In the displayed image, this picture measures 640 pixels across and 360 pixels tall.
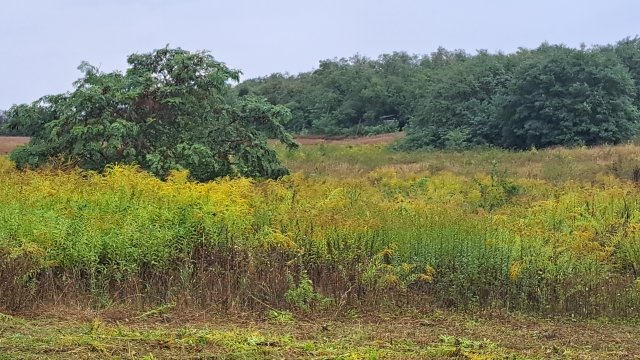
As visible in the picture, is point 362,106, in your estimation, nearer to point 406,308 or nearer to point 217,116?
point 217,116

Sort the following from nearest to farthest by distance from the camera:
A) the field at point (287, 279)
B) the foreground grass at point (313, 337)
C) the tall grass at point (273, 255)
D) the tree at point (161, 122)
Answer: the foreground grass at point (313, 337) < the field at point (287, 279) < the tall grass at point (273, 255) < the tree at point (161, 122)

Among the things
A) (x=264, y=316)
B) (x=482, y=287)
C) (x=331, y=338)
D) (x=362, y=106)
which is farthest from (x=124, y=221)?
(x=362, y=106)

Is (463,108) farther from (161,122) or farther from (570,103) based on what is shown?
(161,122)

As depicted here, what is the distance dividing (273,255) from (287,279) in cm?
66

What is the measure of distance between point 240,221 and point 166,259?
51.4 inches

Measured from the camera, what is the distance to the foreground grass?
15.6ft

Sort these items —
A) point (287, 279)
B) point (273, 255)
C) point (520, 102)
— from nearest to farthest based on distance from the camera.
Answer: point (287, 279)
point (273, 255)
point (520, 102)

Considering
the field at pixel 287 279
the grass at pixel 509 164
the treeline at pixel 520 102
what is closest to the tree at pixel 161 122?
the field at pixel 287 279

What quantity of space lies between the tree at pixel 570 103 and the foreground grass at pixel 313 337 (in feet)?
113

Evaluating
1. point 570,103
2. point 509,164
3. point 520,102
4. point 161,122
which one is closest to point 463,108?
point 520,102

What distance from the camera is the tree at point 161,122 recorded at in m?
14.4

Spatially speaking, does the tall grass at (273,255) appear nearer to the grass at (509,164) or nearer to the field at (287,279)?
the field at (287,279)

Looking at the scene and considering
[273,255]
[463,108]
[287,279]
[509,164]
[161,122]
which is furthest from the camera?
[463,108]

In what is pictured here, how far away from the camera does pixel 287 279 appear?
23.2 feet
